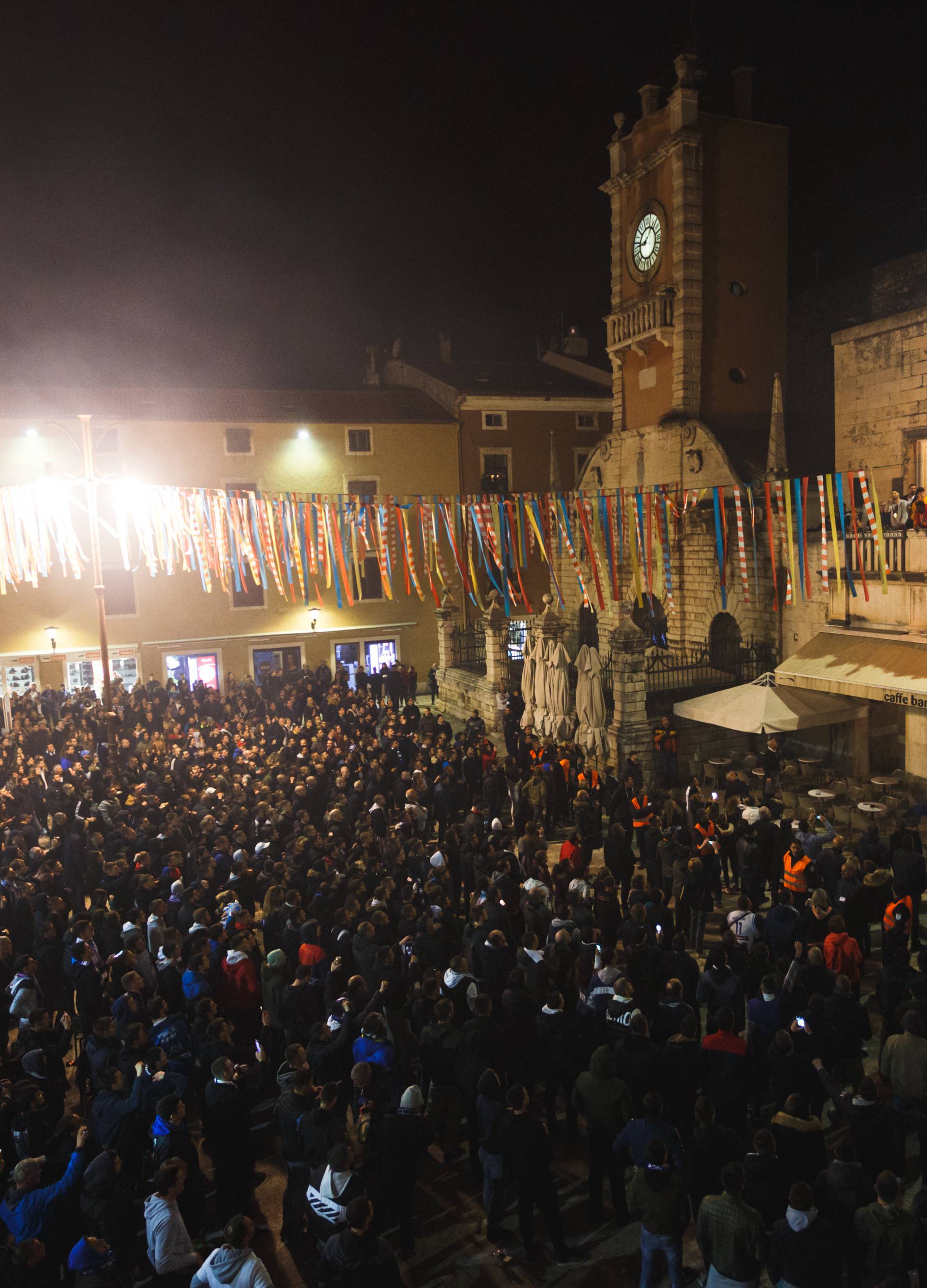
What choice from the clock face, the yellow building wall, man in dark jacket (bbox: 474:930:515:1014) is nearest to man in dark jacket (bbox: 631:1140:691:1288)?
man in dark jacket (bbox: 474:930:515:1014)

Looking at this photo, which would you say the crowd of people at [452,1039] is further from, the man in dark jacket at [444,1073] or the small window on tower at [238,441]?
the small window on tower at [238,441]

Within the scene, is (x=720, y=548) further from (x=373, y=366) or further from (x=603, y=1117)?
(x=373, y=366)

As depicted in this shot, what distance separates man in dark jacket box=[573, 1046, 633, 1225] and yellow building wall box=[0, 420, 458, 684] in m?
24.5

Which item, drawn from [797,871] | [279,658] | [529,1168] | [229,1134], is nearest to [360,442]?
[279,658]

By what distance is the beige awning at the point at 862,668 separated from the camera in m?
14.4

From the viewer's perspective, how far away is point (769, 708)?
49.0 ft

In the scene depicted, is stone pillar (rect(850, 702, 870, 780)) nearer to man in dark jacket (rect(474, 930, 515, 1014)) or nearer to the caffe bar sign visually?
the caffe bar sign

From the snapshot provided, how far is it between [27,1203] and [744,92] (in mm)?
28862

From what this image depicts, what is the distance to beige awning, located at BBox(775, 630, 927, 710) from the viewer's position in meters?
14.4

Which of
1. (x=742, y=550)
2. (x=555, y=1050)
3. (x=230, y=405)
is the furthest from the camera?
(x=230, y=405)

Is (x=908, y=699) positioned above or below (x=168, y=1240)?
above

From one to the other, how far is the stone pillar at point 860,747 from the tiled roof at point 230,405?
20343 millimetres

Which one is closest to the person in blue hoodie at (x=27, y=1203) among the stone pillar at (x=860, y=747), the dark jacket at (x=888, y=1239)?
the dark jacket at (x=888, y=1239)

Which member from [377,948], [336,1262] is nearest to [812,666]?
[377,948]
